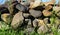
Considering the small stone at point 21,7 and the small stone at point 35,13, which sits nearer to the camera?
the small stone at point 35,13

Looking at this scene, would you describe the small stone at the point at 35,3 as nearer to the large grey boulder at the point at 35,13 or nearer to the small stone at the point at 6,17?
the large grey boulder at the point at 35,13

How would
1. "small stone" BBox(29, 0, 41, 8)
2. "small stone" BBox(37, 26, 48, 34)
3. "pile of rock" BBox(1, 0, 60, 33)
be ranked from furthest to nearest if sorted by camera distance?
"small stone" BBox(29, 0, 41, 8) → "pile of rock" BBox(1, 0, 60, 33) → "small stone" BBox(37, 26, 48, 34)

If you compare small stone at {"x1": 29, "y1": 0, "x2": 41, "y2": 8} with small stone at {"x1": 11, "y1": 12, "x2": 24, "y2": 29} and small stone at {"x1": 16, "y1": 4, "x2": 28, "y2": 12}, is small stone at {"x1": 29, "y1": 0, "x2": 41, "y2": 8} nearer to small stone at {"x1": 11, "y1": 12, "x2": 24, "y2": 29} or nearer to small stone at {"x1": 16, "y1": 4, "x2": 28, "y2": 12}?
small stone at {"x1": 16, "y1": 4, "x2": 28, "y2": 12}

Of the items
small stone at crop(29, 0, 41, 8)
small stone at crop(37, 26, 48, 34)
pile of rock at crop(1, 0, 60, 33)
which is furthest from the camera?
small stone at crop(29, 0, 41, 8)

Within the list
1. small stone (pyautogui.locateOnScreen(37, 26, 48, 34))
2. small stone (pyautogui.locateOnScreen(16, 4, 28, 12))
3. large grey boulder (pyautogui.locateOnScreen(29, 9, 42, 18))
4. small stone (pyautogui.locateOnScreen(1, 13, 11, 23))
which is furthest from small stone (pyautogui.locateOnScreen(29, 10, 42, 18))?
small stone (pyautogui.locateOnScreen(1, 13, 11, 23))

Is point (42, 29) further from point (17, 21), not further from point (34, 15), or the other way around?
point (17, 21)

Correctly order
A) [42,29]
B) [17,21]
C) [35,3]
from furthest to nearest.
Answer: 1. [35,3]
2. [17,21]
3. [42,29]

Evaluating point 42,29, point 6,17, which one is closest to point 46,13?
point 42,29

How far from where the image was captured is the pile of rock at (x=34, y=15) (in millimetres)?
3172

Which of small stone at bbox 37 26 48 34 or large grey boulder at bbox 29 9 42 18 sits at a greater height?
large grey boulder at bbox 29 9 42 18

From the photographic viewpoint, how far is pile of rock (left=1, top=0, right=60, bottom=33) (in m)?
3.17

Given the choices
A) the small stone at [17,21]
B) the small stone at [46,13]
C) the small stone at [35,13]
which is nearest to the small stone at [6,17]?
the small stone at [17,21]

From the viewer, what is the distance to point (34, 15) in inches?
129

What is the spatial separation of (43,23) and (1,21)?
728mm
